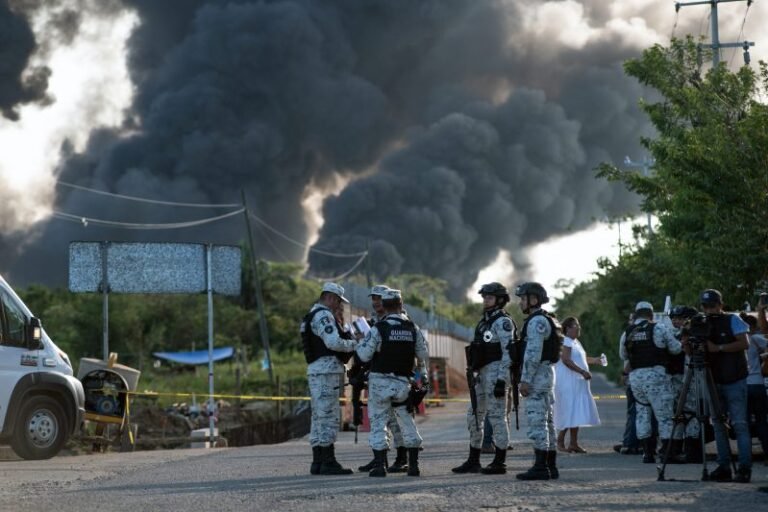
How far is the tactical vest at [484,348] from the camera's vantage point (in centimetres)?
1195

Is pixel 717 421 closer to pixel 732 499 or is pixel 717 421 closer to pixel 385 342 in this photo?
pixel 732 499

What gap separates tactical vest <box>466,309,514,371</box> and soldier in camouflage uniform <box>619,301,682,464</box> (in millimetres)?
2252

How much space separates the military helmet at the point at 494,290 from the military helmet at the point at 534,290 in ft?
2.06

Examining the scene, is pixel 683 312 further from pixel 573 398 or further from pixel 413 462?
pixel 413 462

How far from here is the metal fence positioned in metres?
29.8

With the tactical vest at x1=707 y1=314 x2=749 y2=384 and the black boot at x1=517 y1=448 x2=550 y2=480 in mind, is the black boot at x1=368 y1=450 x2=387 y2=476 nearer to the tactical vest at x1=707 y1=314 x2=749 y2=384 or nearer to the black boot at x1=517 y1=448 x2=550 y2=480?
the black boot at x1=517 y1=448 x2=550 y2=480

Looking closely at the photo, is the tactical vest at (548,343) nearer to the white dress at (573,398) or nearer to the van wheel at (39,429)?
the white dress at (573,398)

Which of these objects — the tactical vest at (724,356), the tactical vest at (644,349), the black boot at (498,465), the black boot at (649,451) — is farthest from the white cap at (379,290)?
the black boot at (649,451)

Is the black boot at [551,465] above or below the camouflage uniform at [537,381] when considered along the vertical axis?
below

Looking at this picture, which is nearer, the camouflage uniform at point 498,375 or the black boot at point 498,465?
the camouflage uniform at point 498,375

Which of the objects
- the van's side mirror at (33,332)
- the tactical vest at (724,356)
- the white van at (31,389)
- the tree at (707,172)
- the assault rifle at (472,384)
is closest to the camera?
the tactical vest at (724,356)

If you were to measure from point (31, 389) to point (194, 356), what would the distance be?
54.1 m

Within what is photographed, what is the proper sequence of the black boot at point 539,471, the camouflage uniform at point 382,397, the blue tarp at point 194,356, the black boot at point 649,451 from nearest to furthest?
the black boot at point 539,471 → the camouflage uniform at point 382,397 → the black boot at point 649,451 → the blue tarp at point 194,356

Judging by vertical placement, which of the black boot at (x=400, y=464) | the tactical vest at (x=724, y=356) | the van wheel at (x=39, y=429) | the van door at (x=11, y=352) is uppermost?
Result: the van door at (x=11, y=352)
